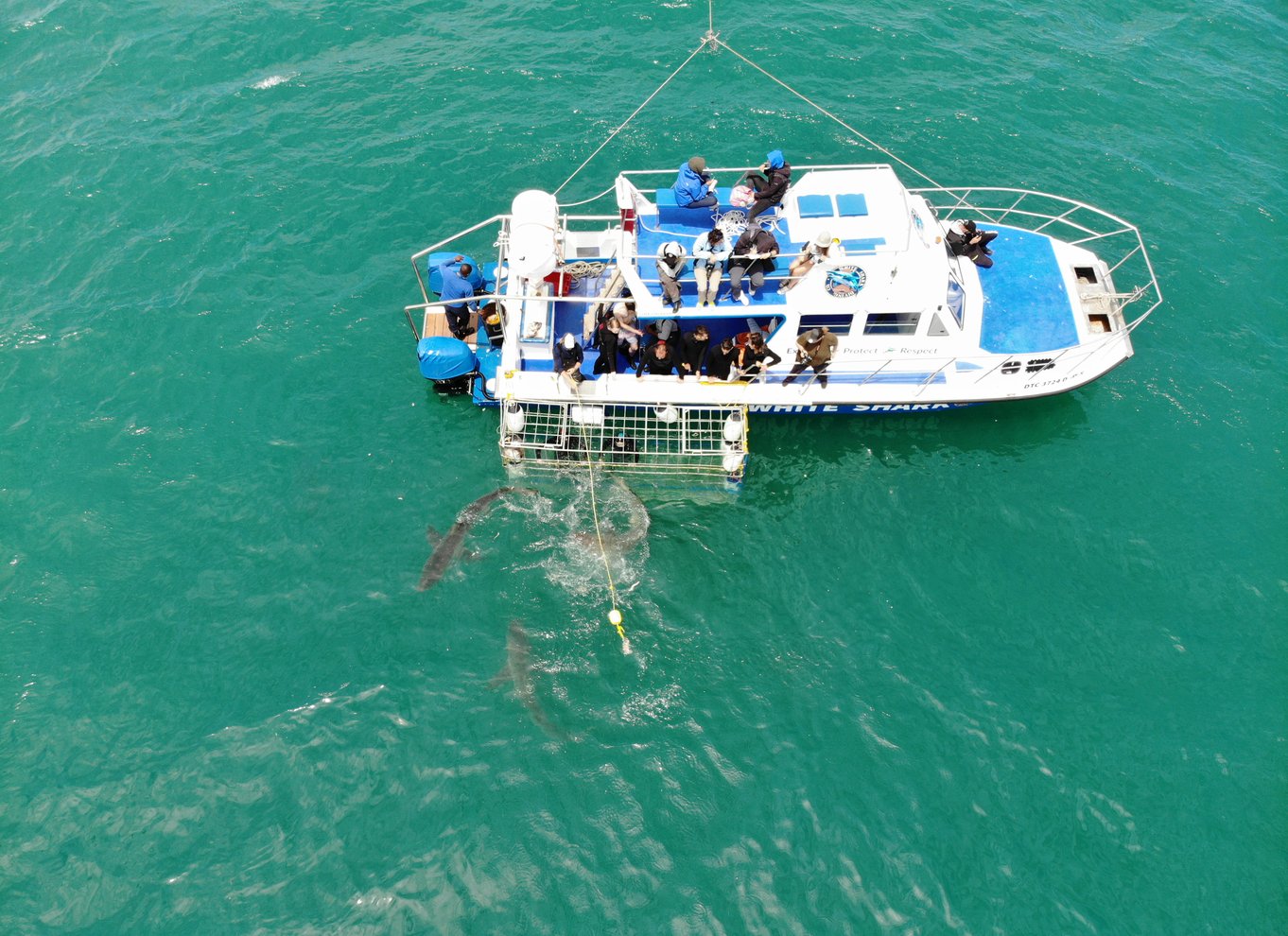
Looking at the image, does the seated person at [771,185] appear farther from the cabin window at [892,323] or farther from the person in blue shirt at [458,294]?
the person in blue shirt at [458,294]

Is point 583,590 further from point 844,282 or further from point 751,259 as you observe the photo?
point 844,282

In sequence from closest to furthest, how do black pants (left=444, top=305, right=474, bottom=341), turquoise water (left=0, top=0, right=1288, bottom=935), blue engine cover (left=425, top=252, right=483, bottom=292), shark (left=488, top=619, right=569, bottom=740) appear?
1. turquoise water (left=0, top=0, right=1288, bottom=935)
2. shark (left=488, top=619, right=569, bottom=740)
3. black pants (left=444, top=305, right=474, bottom=341)
4. blue engine cover (left=425, top=252, right=483, bottom=292)

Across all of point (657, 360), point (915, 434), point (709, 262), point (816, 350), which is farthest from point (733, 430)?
point (915, 434)

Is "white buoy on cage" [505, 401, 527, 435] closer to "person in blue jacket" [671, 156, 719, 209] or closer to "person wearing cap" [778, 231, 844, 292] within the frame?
"person in blue jacket" [671, 156, 719, 209]

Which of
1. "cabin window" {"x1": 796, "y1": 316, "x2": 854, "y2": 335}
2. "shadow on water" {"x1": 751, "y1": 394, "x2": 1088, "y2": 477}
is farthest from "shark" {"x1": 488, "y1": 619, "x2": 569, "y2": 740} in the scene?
"cabin window" {"x1": 796, "y1": 316, "x2": 854, "y2": 335}

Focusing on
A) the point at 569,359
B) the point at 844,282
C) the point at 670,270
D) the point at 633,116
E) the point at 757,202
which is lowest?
the point at 569,359

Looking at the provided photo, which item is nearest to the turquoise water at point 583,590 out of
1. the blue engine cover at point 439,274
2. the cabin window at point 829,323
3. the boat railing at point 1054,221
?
the boat railing at point 1054,221
